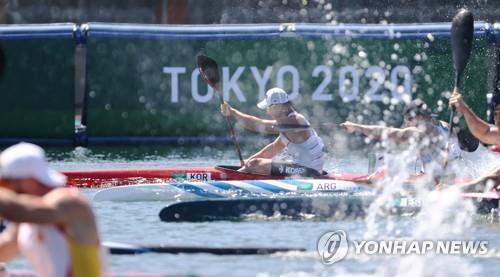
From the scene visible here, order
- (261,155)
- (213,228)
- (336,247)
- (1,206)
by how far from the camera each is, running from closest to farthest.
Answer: (1,206)
(336,247)
(213,228)
(261,155)

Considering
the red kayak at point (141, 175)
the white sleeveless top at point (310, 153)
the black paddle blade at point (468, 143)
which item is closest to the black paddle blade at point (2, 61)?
the red kayak at point (141, 175)

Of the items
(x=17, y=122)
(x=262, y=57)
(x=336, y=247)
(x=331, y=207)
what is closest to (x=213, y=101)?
(x=262, y=57)

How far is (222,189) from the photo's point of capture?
1508cm

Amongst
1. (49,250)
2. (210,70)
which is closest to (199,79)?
(210,70)

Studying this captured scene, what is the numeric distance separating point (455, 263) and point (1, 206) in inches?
194

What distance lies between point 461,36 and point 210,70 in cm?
395

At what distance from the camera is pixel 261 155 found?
1652 centimetres

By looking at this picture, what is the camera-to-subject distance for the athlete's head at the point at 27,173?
7102mm

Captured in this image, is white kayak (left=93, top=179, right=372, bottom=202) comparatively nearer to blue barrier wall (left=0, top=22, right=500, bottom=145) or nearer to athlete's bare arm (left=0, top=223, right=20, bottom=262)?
blue barrier wall (left=0, top=22, right=500, bottom=145)

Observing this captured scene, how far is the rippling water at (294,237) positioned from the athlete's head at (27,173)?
2.68 m

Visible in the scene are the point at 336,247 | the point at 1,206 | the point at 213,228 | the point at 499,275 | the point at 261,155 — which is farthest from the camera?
the point at 261,155

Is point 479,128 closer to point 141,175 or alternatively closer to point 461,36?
point 461,36

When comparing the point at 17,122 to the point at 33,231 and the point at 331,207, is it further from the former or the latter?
the point at 33,231

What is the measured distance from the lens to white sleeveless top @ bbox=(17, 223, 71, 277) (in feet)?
23.7
